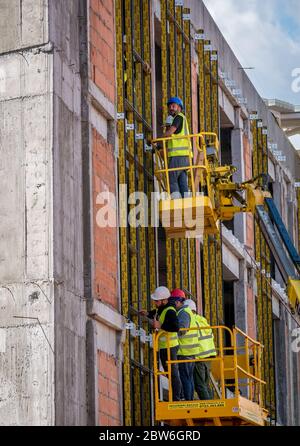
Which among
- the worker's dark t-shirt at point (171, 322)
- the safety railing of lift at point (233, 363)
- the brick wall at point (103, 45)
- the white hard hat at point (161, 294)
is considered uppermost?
the brick wall at point (103, 45)

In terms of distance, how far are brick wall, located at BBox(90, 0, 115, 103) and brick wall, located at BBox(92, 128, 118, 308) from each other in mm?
1016

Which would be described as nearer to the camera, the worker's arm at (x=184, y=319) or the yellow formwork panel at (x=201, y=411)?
the yellow formwork panel at (x=201, y=411)

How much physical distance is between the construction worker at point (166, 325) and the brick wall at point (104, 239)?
795 mm

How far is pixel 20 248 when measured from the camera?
824 inches

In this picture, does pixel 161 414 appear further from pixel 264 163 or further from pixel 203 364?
pixel 264 163

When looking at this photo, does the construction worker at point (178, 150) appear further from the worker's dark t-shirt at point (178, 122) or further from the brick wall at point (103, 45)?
the brick wall at point (103, 45)

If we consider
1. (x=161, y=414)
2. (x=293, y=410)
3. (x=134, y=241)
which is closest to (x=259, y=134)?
(x=293, y=410)

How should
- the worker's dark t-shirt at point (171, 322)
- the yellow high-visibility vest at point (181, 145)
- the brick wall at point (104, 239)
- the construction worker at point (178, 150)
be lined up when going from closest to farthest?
the worker's dark t-shirt at point (171, 322) < the brick wall at point (104, 239) < the construction worker at point (178, 150) < the yellow high-visibility vest at point (181, 145)

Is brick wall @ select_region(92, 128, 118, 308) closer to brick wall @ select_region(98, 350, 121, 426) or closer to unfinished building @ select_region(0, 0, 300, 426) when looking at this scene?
unfinished building @ select_region(0, 0, 300, 426)

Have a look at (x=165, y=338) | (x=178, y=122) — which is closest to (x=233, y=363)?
(x=165, y=338)

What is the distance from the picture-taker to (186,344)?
920 inches

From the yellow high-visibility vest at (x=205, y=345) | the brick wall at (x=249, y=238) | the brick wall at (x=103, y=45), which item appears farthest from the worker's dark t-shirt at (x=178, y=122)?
the brick wall at (x=249, y=238)

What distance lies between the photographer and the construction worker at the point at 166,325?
22.7 meters

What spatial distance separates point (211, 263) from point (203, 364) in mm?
8837
